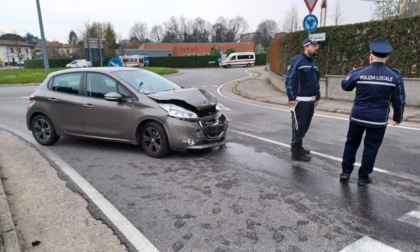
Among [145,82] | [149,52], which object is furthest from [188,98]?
[149,52]

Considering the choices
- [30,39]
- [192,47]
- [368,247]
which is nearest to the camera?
[368,247]

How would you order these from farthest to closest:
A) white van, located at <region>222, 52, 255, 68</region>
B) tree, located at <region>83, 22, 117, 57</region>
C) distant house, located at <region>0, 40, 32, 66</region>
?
distant house, located at <region>0, 40, 32, 66</region> < tree, located at <region>83, 22, 117, 57</region> < white van, located at <region>222, 52, 255, 68</region>

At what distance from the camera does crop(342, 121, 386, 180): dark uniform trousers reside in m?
4.25

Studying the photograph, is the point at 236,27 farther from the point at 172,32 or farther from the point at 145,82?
the point at 145,82

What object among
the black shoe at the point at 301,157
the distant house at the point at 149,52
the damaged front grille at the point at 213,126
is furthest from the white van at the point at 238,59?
the black shoe at the point at 301,157

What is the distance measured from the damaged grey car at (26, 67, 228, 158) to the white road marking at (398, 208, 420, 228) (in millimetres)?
3077

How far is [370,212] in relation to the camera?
12.0 ft

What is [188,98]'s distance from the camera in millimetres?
5758

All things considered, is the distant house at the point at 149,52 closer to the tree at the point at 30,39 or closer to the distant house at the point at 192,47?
the distant house at the point at 192,47

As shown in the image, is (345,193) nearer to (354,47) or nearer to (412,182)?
(412,182)

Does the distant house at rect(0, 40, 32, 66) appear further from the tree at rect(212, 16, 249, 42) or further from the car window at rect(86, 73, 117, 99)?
the car window at rect(86, 73, 117, 99)

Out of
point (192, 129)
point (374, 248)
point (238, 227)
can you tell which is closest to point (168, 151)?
point (192, 129)

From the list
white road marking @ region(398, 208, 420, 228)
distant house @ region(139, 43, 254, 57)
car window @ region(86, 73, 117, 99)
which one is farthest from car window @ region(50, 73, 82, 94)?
distant house @ region(139, 43, 254, 57)

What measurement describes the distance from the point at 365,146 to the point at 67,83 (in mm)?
5395
